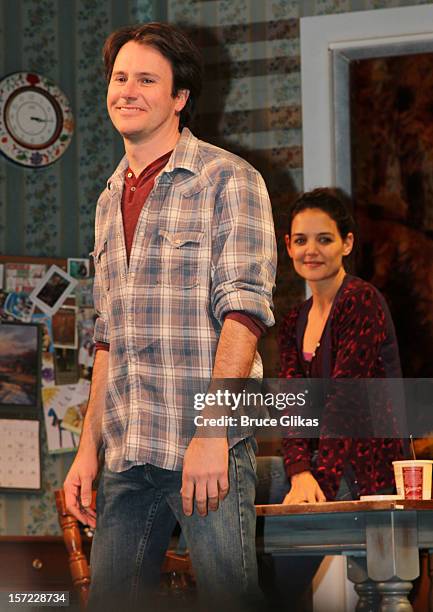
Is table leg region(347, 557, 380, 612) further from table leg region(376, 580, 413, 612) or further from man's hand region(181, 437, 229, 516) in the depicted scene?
man's hand region(181, 437, 229, 516)

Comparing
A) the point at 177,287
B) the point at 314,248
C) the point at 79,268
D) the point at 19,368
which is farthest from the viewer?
the point at 19,368

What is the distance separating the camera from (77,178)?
1908 millimetres

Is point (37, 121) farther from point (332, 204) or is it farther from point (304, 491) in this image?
point (304, 491)

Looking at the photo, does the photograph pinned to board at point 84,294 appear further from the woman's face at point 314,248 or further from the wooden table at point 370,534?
the wooden table at point 370,534

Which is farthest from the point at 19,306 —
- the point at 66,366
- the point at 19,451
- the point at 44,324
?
the point at 19,451

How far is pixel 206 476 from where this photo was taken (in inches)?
47.3

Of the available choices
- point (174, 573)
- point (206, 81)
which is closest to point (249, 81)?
point (206, 81)

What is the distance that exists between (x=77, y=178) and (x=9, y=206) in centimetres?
13

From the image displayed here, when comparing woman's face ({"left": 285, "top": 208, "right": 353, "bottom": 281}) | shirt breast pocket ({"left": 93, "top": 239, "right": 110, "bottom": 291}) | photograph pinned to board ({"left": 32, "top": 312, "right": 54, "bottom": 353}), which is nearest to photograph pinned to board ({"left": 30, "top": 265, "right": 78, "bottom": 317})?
photograph pinned to board ({"left": 32, "top": 312, "right": 54, "bottom": 353})

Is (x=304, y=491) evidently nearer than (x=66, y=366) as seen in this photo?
Yes

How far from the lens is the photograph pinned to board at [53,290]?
81.4 inches

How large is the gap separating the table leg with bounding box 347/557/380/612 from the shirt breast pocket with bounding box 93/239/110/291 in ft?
A: 1.82

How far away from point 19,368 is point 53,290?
0.21 m

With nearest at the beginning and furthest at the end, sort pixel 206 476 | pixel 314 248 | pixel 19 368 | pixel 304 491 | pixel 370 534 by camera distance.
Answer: pixel 206 476 → pixel 370 534 → pixel 304 491 → pixel 314 248 → pixel 19 368
